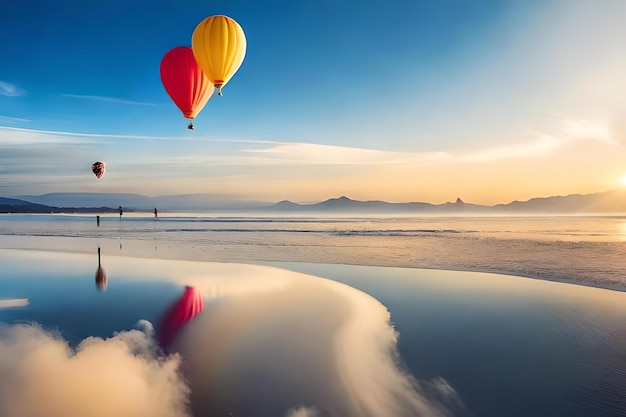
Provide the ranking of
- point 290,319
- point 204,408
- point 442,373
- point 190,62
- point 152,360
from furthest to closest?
point 190,62, point 290,319, point 152,360, point 442,373, point 204,408

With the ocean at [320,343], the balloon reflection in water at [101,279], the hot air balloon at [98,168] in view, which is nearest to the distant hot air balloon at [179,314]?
the ocean at [320,343]

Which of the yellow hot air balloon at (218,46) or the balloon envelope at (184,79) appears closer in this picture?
the yellow hot air balloon at (218,46)

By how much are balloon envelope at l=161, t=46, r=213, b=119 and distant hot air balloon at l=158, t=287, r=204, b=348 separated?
7400 mm

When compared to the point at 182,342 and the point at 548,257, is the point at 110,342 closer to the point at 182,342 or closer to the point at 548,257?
the point at 182,342

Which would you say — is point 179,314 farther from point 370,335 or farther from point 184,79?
point 184,79

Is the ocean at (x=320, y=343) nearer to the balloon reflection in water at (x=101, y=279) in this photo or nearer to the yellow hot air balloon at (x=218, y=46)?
the balloon reflection in water at (x=101, y=279)

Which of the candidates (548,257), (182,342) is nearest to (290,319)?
(182,342)

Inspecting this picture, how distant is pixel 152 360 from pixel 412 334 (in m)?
3.56

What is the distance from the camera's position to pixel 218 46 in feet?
41.0

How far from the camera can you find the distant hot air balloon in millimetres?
6188

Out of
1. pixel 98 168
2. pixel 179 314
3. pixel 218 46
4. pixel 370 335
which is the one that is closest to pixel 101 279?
pixel 179 314

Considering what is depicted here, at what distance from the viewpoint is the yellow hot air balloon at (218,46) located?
40.9ft

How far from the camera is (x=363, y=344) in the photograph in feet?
19.4

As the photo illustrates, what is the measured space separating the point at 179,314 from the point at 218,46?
8.29m
